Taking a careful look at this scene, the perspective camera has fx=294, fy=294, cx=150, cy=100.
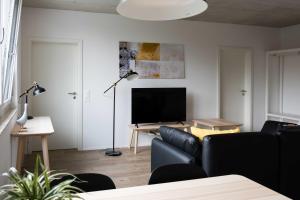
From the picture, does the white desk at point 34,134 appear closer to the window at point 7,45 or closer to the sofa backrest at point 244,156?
the window at point 7,45

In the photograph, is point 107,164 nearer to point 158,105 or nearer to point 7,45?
point 158,105

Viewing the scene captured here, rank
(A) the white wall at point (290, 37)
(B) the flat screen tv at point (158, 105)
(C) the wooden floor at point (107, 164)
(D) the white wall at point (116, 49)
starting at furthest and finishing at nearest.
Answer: (A) the white wall at point (290, 37) → (B) the flat screen tv at point (158, 105) → (D) the white wall at point (116, 49) → (C) the wooden floor at point (107, 164)

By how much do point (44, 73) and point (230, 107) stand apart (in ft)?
13.5

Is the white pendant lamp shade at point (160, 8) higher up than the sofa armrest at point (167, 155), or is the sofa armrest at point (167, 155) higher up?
the white pendant lamp shade at point (160, 8)

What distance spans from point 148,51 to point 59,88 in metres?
1.86

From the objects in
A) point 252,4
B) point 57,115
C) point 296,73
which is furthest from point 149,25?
point 296,73

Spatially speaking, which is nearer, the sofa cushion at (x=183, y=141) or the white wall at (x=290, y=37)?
the sofa cushion at (x=183, y=141)

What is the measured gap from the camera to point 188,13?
159 centimetres

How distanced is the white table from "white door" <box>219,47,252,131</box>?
5.19 m

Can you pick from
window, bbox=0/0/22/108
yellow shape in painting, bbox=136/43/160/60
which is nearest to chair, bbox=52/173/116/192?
window, bbox=0/0/22/108

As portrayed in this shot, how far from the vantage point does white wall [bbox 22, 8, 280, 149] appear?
5.29 metres

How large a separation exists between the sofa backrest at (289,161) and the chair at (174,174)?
1368 millimetres

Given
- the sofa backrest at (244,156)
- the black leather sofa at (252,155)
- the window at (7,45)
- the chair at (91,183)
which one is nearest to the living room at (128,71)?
the window at (7,45)

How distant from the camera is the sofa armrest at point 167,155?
278 centimetres
